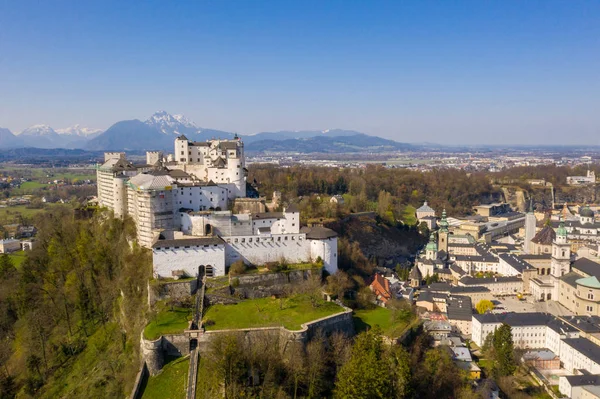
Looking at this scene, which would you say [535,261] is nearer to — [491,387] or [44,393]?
[491,387]

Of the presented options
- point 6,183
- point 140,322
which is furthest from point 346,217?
point 6,183

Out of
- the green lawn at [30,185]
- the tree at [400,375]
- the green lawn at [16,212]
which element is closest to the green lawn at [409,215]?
the tree at [400,375]

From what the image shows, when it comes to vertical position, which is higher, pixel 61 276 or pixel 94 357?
pixel 61 276

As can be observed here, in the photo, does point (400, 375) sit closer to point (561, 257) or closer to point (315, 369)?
point (315, 369)

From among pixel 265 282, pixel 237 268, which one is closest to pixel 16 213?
pixel 237 268

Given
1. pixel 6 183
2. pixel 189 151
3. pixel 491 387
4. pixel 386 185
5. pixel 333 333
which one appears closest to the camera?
pixel 333 333

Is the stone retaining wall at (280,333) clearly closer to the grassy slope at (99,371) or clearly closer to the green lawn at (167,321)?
the green lawn at (167,321)
